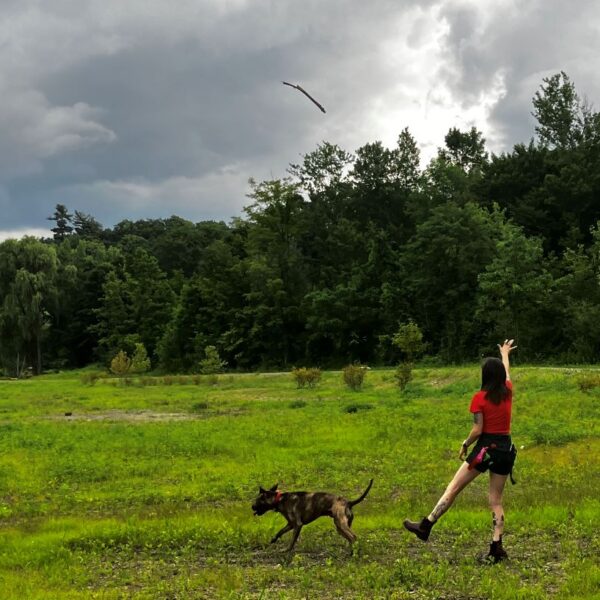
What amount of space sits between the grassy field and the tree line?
21936 millimetres

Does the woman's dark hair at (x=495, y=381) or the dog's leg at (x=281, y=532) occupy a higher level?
the woman's dark hair at (x=495, y=381)

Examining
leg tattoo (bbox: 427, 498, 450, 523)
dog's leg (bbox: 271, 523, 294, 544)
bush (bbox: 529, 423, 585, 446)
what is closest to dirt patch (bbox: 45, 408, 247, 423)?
bush (bbox: 529, 423, 585, 446)

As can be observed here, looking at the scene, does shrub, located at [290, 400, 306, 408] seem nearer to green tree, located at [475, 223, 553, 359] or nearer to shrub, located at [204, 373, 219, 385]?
shrub, located at [204, 373, 219, 385]

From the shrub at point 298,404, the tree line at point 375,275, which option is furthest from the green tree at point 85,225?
the shrub at point 298,404

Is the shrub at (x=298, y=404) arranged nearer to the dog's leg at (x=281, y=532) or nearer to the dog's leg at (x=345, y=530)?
Result: the dog's leg at (x=281, y=532)

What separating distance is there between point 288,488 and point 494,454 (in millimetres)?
5861

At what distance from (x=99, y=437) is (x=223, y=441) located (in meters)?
4.14

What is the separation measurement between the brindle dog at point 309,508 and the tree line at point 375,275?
118 feet

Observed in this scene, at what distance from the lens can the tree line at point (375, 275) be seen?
153 ft

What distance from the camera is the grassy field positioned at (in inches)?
263

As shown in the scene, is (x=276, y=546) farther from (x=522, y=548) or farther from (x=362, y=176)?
(x=362, y=176)

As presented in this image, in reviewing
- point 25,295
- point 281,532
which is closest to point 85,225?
point 25,295

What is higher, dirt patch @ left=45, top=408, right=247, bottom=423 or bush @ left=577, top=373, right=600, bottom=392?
bush @ left=577, top=373, right=600, bottom=392

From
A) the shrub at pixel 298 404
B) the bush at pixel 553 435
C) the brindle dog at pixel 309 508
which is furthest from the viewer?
the shrub at pixel 298 404
